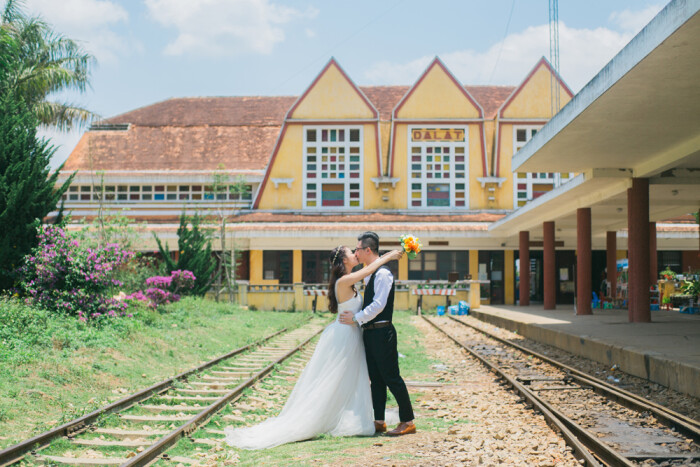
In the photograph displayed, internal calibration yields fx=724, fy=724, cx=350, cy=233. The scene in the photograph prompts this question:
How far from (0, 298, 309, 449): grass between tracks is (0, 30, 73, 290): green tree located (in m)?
1.78

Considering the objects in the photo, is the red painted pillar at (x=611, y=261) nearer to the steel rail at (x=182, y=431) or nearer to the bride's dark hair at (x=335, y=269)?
the steel rail at (x=182, y=431)

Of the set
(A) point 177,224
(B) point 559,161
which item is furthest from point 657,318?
(A) point 177,224

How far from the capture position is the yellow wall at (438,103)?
35.6 metres

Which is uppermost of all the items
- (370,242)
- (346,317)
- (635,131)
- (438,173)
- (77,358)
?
(438,173)

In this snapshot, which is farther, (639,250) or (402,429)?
(639,250)

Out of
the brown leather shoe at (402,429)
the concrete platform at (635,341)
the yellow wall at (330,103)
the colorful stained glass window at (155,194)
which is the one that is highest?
the yellow wall at (330,103)

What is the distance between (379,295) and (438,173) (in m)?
29.4

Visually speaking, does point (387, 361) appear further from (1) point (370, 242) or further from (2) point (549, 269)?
(2) point (549, 269)

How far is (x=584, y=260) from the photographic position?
22.0 m

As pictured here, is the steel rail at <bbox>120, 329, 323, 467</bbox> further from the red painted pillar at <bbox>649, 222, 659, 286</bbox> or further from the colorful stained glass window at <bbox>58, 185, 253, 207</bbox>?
the colorful stained glass window at <bbox>58, 185, 253, 207</bbox>

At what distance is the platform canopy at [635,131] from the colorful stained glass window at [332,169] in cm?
1232

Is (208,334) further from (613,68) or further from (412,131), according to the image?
(412,131)

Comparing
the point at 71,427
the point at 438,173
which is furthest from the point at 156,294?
the point at 438,173

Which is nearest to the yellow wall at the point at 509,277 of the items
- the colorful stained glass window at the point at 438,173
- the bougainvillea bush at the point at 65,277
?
the colorful stained glass window at the point at 438,173
